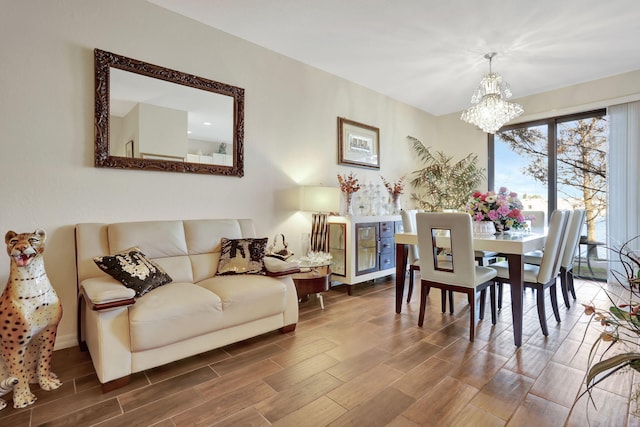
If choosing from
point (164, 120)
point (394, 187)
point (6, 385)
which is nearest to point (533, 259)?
point (394, 187)

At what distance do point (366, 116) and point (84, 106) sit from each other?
134 inches

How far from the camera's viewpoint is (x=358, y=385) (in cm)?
198

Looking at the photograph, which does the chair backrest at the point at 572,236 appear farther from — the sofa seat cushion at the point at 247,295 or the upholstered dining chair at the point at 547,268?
the sofa seat cushion at the point at 247,295

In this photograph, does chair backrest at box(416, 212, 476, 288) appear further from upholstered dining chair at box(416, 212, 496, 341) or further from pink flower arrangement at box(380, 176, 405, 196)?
pink flower arrangement at box(380, 176, 405, 196)

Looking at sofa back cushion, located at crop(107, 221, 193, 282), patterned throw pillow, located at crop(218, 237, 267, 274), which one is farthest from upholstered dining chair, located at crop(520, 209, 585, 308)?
sofa back cushion, located at crop(107, 221, 193, 282)

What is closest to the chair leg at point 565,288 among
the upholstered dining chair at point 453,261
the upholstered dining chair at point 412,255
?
the upholstered dining chair at point 412,255

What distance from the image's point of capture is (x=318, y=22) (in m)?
3.07

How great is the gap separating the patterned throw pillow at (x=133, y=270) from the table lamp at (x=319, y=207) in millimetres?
1770

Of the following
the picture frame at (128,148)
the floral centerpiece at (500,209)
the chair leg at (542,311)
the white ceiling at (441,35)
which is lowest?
the chair leg at (542,311)

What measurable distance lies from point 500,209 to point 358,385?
211 centimetres

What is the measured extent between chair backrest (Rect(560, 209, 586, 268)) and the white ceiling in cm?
174

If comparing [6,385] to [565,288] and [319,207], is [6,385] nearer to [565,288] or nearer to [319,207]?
[319,207]

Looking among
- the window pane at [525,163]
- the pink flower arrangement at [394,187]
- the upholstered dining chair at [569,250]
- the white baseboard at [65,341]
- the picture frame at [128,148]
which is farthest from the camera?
the window pane at [525,163]

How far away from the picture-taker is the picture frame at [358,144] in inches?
175
